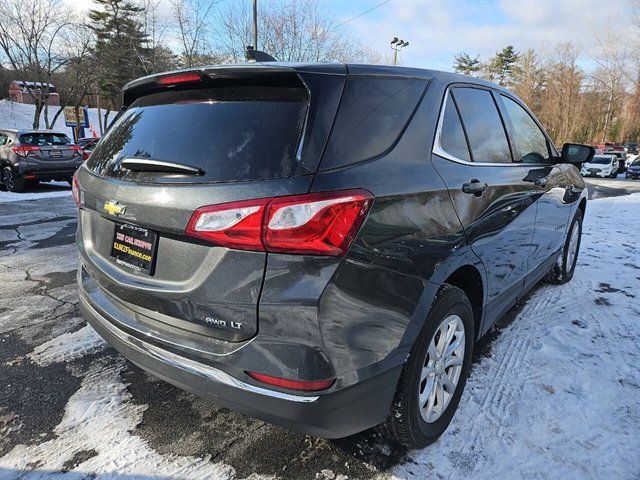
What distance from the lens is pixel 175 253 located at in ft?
5.86

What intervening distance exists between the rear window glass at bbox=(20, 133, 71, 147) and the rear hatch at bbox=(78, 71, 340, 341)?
11222 millimetres

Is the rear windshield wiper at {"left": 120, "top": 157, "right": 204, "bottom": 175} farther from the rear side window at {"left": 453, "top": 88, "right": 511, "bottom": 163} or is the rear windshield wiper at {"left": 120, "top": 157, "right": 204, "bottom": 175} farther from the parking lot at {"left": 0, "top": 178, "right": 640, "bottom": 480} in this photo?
the rear side window at {"left": 453, "top": 88, "right": 511, "bottom": 163}

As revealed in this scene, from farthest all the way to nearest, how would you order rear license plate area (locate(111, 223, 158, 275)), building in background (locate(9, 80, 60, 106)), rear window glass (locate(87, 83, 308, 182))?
building in background (locate(9, 80, 60, 106)), rear license plate area (locate(111, 223, 158, 275)), rear window glass (locate(87, 83, 308, 182))

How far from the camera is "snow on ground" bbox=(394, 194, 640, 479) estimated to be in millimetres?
2119

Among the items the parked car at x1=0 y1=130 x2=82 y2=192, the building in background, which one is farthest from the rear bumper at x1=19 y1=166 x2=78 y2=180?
the building in background

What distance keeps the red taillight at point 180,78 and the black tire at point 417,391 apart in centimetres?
146

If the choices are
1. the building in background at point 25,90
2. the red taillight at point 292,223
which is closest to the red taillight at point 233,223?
the red taillight at point 292,223

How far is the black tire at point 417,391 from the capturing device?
1971 mm

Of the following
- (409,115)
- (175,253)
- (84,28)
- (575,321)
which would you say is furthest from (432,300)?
(84,28)

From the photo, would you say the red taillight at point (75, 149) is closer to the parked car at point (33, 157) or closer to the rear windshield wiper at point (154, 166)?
the parked car at point (33, 157)

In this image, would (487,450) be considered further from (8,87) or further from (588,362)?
(8,87)

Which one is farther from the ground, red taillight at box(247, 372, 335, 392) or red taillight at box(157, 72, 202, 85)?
red taillight at box(157, 72, 202, 85)

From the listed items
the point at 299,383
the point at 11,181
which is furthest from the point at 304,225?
the point at 11,181

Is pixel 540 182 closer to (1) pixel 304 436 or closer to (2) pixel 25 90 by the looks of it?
(1) pixel 304 436
